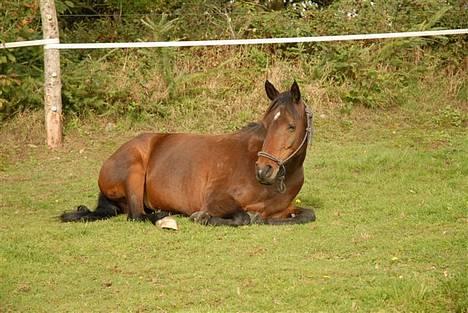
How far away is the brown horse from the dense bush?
407 centimetres

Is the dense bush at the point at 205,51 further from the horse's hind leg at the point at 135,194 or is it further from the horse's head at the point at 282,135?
the horse's head at the point at 282,135

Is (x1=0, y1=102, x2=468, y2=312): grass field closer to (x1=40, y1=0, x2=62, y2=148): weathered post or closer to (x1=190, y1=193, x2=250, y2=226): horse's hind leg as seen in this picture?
(x1=190, y1=193, x2=250, y2=226): horse's hind leg

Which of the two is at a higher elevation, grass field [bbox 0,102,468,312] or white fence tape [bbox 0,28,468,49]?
white fence tape [bbox 0,28,468,49]

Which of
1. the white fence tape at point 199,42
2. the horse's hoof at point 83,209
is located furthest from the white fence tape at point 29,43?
the horse's hoof at point 83,209

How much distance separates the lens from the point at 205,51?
1387cm

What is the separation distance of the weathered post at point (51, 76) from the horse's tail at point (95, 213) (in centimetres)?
377

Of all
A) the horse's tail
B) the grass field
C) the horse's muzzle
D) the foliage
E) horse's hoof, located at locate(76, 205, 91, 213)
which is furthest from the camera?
the foliage

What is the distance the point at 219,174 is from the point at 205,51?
21.8ft

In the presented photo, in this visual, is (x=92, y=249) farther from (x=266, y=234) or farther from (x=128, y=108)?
(x=128, y=108)

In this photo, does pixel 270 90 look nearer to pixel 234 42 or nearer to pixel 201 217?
pixel 201 217

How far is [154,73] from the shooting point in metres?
13.0

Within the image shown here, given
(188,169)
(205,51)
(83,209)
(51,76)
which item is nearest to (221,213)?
(188,169)

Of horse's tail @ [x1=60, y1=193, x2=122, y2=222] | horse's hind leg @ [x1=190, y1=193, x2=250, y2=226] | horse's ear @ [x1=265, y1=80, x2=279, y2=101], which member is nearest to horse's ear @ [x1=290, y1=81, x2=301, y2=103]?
horse's ear @ [x1=265, y1=80, x2=279, y2=101]

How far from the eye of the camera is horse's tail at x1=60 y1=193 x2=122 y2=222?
770 cm
